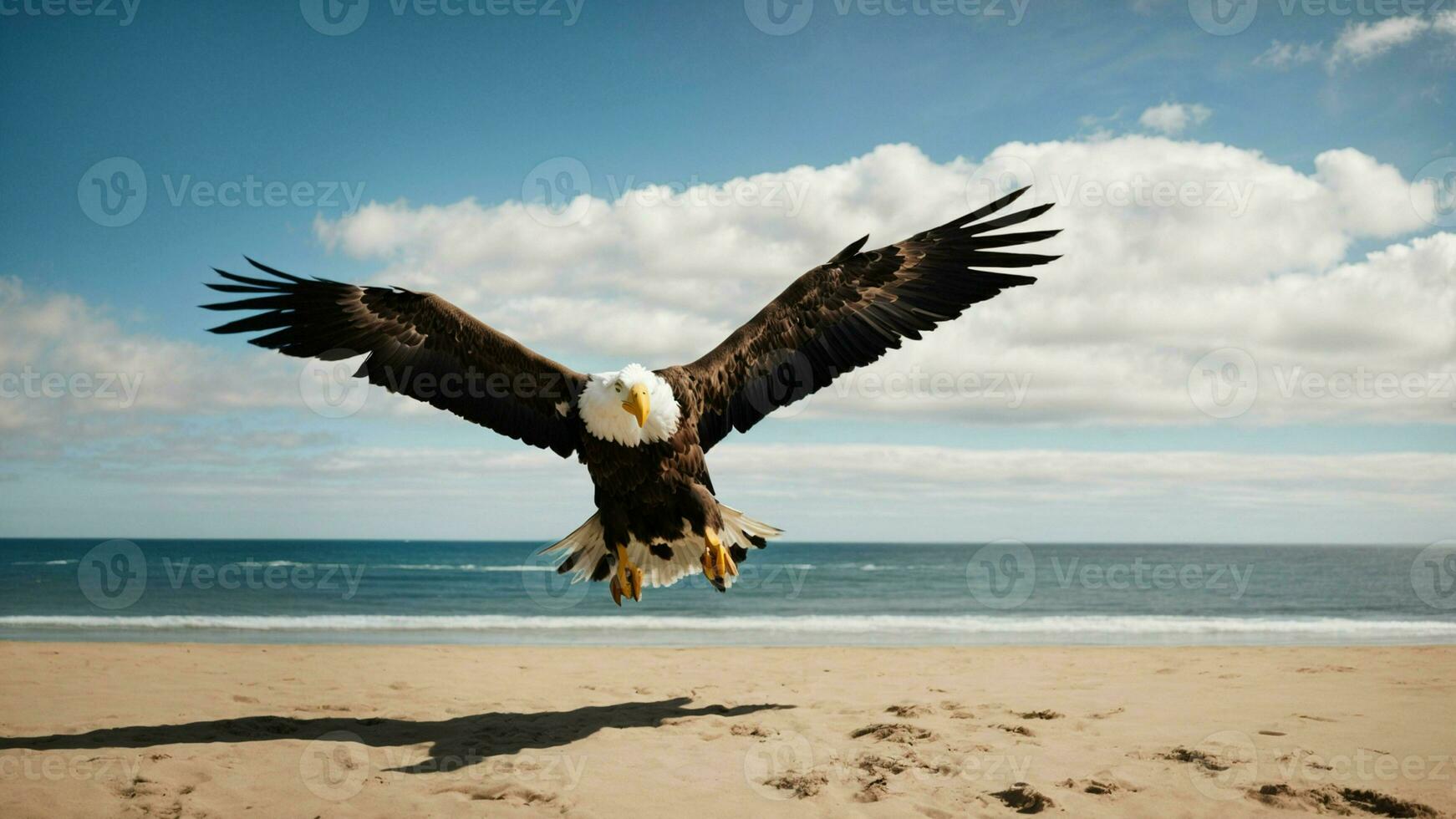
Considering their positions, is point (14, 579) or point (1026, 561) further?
point (1026, 561)

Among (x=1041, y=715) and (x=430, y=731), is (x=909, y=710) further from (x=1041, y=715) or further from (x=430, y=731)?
(x=430, y=731)

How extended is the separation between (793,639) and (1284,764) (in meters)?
8.79

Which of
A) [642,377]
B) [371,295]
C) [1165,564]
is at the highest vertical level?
[371,295]

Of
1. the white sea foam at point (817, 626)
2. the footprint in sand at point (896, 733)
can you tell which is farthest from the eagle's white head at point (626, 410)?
the white sea foam at point (817, 626)

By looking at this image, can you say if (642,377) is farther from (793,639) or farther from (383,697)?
(793,639)

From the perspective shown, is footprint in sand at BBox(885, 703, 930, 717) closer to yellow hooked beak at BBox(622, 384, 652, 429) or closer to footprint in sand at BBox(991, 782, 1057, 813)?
footprint in sand at BBox(991, 782, 1057, 813)

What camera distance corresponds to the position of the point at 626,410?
5.36m

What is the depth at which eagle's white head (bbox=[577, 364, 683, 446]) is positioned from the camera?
17.9 ft

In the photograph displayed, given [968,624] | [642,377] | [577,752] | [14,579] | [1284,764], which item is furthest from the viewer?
[14,579]

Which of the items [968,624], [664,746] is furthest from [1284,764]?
[968,624]

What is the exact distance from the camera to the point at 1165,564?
54.7 metres

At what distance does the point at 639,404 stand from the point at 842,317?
1.72 m
